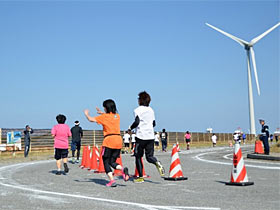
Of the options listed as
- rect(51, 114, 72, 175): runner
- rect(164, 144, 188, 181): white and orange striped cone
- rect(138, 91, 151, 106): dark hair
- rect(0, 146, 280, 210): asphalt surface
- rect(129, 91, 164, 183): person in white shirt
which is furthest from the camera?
rect(51, 114, 72, 175): runner

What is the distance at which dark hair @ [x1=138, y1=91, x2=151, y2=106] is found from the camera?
371 inches

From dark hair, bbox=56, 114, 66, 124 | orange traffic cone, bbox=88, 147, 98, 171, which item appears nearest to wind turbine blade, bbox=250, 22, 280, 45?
orange traffic cone, bbox=88, 147, 98, 171

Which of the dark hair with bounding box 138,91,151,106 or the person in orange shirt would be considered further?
the dark hair with bounding box 138,91,151,106

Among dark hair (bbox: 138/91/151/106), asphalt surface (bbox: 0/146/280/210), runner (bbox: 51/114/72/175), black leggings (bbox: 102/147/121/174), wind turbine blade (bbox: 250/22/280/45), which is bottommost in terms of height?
asphalt surface (bbox: 0/146/280/210)

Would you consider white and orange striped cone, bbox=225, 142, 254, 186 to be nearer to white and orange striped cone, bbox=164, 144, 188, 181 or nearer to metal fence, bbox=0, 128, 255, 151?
white and orange striped cone, bbox=164, 144, 188, 181

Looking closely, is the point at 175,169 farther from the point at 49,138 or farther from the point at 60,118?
the point at 49,138

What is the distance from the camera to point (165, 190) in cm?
813

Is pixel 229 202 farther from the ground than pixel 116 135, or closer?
closer

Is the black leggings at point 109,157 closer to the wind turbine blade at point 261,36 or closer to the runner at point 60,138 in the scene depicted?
the runner at point 60,138

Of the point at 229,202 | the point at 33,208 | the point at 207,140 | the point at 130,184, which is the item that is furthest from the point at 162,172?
the point at 207,140

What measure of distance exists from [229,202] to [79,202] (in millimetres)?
2238

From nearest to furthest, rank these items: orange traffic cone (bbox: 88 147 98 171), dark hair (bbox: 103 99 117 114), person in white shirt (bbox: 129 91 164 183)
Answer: dark hair (bbox: 103 99 117 114), person in white shirt (bbox: 129 91 164 183), orange traffic cone (bbox: 88 147 98 171)

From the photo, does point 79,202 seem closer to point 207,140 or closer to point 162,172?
point 162,172

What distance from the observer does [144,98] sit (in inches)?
372
